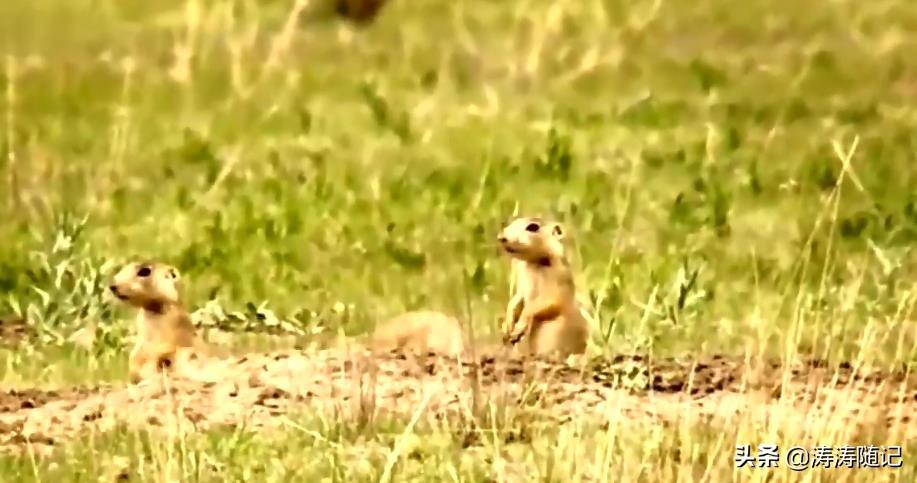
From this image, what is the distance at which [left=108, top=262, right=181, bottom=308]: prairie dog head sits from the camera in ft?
15.8

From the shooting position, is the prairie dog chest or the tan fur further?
the prairie dog chest

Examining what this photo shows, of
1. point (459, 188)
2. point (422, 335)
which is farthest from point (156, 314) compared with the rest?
point (459, 188)

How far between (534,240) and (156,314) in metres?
0.96

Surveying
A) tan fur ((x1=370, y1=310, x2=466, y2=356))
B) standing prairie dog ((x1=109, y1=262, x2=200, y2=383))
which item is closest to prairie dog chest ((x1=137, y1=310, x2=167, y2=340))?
standing prairie dog ((x1=109, y1=262, x2=200, y2=383))

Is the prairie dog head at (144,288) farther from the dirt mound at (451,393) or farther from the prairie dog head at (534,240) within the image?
the prairie dog head at (534,240)

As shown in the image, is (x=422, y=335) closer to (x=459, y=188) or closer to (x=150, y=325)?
(x=150, y=325)

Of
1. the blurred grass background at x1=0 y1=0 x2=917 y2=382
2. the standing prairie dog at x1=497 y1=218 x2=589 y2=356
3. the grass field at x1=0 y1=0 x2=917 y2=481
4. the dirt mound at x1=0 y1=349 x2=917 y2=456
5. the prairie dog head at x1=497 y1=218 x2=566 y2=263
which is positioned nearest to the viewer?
the grass field at x1=0 y1=0 x2=917 y2=481

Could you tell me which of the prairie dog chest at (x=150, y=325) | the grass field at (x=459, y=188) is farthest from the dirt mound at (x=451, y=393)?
the prairie dog chest at (x=150, y=325)

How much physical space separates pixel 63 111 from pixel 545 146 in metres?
1.79

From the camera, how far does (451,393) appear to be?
4191mm

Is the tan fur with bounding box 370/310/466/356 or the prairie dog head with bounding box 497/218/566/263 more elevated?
the prairie dog head with bounding box 497/218/566/263

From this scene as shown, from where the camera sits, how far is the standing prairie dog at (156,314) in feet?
15.3

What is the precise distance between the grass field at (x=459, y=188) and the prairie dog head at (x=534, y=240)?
0.51ft

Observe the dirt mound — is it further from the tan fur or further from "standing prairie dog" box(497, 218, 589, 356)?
"standing prairie dog" box(497, 218, 589, 356)
